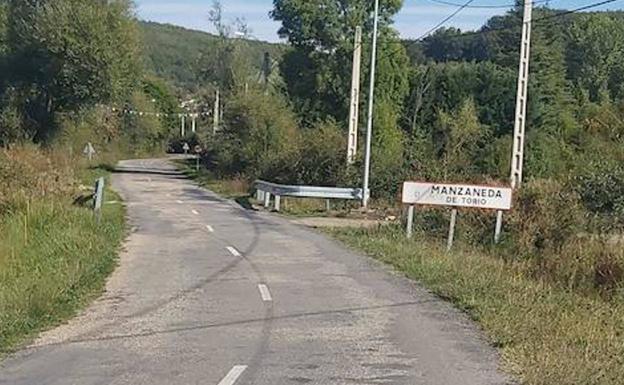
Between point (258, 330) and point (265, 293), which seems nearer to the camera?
point (258, 330)

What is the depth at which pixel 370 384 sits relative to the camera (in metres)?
9.48

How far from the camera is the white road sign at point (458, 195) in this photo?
82.8 ft

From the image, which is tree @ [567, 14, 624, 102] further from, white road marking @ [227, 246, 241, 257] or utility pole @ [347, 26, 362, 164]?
white road marking @ [227, 246, 241, 257]

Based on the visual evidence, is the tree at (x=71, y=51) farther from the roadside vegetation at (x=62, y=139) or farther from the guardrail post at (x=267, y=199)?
the guardrail post at (x=267, y=199)

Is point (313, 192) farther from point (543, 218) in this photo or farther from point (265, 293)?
point (265, 293)

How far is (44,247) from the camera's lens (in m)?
20.7

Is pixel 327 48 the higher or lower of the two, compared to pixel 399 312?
higher

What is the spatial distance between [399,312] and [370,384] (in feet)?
16.1

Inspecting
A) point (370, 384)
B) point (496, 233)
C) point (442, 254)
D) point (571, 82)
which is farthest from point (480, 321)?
point (571, 82)

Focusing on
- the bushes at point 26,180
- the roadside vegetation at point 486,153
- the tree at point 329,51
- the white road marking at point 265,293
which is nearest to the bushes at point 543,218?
the roadside vegetation at point 486,153

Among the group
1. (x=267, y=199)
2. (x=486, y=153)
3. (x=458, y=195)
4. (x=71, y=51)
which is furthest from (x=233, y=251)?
(x=71, y=51)

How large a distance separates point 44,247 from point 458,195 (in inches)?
399

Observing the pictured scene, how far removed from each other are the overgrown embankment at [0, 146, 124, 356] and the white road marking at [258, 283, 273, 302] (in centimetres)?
257

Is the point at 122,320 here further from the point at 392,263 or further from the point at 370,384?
the point at 392,263
